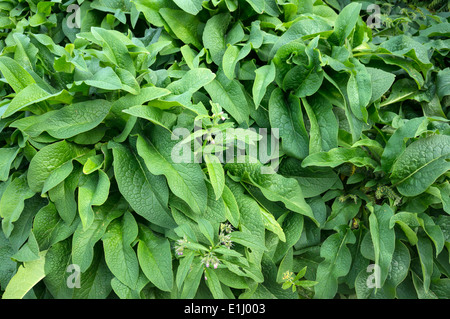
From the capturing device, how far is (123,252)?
1.53m

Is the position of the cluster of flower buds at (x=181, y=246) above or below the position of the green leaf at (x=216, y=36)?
below

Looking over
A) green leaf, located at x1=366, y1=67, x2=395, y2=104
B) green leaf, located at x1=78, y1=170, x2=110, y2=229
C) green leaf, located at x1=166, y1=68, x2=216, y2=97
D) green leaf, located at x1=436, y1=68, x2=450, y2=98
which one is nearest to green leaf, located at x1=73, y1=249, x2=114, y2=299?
green leaf, located at x1=78, y1=170, x2=110, y2=229

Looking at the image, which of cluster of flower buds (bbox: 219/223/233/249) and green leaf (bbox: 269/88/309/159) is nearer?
cluster of flower buds (bbox: 219/223/233/249)

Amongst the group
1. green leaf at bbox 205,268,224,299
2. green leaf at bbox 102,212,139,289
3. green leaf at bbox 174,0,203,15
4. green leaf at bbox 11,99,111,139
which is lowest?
green leaf at bbox 205,268,224,299

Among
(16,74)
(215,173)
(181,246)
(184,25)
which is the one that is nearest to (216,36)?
(184,25)

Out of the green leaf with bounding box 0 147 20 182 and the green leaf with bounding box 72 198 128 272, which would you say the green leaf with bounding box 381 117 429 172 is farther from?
the green leaf with bounding box 0 147 20 182

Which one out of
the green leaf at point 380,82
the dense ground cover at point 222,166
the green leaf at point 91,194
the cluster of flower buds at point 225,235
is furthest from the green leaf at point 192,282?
the green leaf at point 380,82

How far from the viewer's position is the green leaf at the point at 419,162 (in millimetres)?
1653

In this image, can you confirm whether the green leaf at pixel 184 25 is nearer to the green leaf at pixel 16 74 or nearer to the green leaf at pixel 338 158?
the green leaf at pixel 16 74

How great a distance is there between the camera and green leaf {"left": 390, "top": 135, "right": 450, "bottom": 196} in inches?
65.1

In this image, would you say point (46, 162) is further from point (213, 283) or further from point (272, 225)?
point (272, 225)

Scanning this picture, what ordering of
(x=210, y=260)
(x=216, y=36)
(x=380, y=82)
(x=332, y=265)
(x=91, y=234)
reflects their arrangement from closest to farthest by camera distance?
(x=210, y=260) < (x=91, y=234) < (x=332, y=265) < (x=380, y=82) < (x=216, y=36)

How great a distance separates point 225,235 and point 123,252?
401 mm

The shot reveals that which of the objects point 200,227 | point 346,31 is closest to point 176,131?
point 200,227
